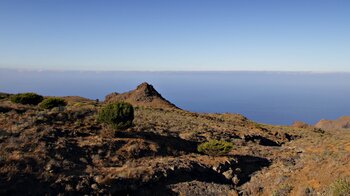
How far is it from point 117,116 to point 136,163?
19.8 feet

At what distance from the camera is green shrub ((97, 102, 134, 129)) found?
23.7m

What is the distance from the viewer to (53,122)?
24.1 m

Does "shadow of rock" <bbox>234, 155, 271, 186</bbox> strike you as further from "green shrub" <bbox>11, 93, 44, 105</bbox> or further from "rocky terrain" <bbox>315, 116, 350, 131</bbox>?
"rocky terrain" <bbox>315, 116, 350, 131</bbox>

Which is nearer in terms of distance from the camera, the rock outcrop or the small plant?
the small plant

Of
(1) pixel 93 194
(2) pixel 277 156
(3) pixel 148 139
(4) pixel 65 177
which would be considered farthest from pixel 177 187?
(2) pixel 277 156

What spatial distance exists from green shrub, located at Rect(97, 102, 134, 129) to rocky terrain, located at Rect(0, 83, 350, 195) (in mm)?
802

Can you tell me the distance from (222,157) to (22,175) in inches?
537

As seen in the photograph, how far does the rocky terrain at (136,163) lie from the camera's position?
15.0 meters

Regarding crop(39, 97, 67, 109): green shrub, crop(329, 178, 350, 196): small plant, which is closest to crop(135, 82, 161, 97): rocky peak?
crop(39, 97, 67, 109): green shrub

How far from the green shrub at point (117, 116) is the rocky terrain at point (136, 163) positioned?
0.80m

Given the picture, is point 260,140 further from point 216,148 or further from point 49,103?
point 49,103

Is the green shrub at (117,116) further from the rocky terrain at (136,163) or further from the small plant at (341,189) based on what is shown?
the small plant at (341,189)

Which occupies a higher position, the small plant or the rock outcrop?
the small plant

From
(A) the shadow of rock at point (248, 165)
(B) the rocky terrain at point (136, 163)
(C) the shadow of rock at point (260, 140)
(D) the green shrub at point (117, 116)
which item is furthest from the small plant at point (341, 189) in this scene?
(C) the shadow of rock at point (260, 140)
